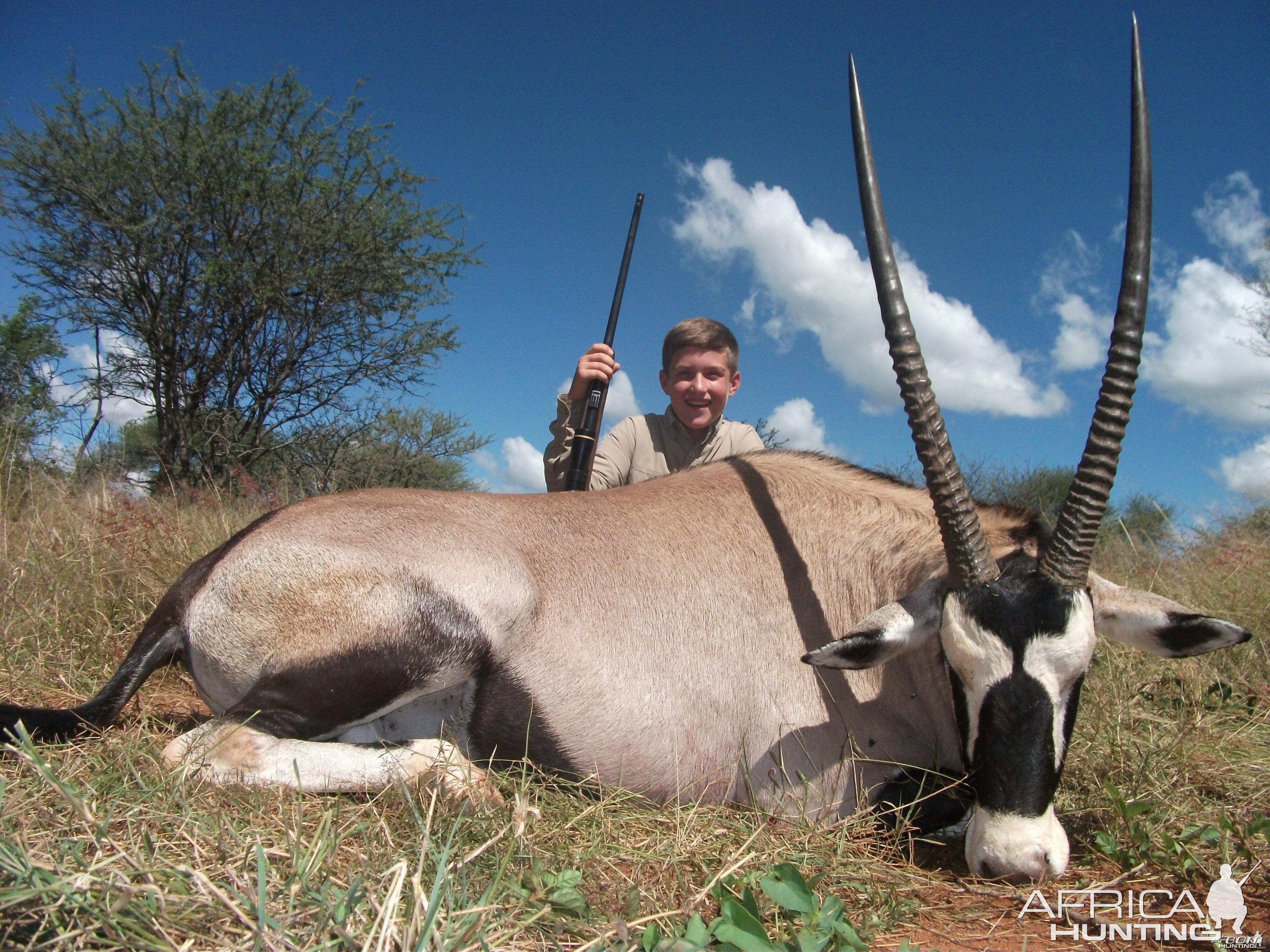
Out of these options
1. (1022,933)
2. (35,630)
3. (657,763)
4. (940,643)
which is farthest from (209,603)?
(1022,933)

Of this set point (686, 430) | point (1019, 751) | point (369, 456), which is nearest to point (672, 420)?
point (686, 430)

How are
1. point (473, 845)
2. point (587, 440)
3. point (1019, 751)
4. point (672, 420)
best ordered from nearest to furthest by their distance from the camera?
1. point (473, 845)
2. point (1019, 751)
3. point (587, 440)
4. point (672, 420)

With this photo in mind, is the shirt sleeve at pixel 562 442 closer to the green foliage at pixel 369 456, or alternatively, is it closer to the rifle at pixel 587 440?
the rifle at pixel 587 440

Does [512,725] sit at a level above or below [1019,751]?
below

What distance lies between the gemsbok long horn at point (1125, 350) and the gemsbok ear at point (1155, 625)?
0.19 meters

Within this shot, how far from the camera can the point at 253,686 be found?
9.36ft

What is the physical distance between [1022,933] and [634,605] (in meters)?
1.57

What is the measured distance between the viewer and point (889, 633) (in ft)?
9.10

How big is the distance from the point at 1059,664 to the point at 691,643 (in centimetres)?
122

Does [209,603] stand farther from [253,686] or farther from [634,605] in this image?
[634,605]

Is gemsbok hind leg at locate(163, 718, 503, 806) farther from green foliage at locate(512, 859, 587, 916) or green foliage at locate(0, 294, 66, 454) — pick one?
green foliage at locate(0, 294, 66, 454)

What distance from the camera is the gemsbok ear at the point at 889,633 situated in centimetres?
274

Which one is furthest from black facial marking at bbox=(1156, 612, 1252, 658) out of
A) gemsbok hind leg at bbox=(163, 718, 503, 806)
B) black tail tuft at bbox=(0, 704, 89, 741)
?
black tail tuft at bbox=(0, 704, 89, 741)

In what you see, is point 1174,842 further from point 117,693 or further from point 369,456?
point 369,456
